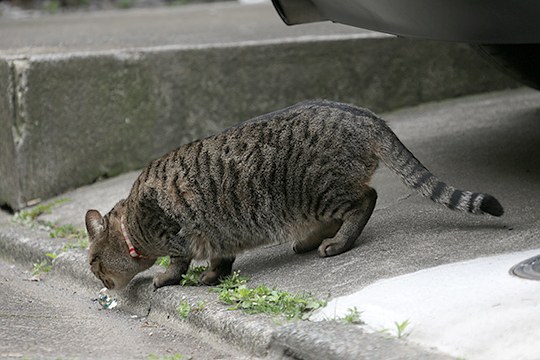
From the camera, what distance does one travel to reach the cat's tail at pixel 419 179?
4.12 meters

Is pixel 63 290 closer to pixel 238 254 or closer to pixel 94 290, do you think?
pixel 94 290

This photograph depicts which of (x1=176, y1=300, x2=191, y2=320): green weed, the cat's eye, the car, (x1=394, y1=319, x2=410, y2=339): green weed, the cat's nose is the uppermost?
the car

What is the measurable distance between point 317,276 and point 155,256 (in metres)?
0.88

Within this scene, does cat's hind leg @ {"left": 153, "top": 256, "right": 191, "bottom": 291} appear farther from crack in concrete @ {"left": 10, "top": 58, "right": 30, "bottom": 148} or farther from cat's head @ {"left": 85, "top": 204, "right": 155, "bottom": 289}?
crack in concrete @ {"left": 10, "top": 58, "right": 30, "bottom": 148}

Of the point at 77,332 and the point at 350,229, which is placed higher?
the point at 350,229

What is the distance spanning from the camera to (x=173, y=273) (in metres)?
4.34

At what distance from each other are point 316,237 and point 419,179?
582 millimetres

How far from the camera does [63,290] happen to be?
4824 mm

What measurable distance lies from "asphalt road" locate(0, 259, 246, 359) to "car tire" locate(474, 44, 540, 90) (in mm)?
2332

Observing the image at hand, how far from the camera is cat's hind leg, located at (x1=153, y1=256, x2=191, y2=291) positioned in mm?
4305

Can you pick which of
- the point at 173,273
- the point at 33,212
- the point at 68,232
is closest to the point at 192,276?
the point at 173,273

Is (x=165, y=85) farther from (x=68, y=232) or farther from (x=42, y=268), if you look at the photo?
(x=42, y=268)

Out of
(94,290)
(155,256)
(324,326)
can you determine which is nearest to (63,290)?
(94,290)

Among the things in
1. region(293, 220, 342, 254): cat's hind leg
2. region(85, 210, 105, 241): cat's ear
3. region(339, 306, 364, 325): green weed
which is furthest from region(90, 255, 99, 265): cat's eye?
region(339, 306, 364, 325): green weed
